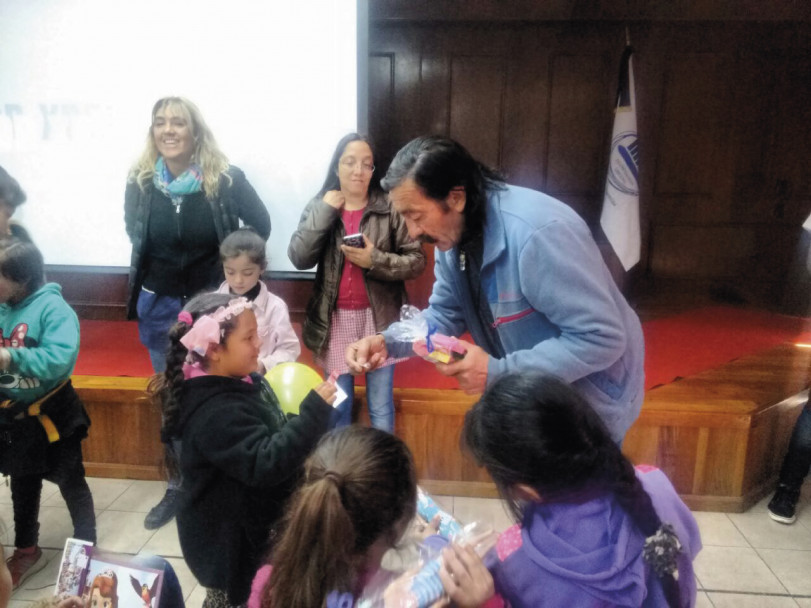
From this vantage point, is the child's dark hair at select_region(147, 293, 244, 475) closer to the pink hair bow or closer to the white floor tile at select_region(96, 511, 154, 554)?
the pink hair bow

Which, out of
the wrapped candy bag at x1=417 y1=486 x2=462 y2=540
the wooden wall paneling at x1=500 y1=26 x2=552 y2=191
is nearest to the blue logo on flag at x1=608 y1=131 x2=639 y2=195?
the wooden wall paneling at x1=500 y1=26 x2=552 y2=191

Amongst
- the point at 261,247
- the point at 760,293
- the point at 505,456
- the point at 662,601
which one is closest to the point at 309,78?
the point at 261,247

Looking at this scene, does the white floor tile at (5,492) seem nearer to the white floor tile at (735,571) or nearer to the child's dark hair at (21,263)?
the child's dark hair at (21,263)

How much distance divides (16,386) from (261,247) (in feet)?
2.85

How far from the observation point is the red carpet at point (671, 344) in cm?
298

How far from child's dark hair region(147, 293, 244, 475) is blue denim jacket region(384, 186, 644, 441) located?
588 mm

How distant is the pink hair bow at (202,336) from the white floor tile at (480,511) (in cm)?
150

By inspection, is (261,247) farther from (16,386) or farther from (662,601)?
(662,601)

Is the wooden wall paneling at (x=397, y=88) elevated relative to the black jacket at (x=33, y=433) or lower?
elevated

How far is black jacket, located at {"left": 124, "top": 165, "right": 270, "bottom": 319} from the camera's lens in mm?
2258

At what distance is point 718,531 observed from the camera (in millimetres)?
2439

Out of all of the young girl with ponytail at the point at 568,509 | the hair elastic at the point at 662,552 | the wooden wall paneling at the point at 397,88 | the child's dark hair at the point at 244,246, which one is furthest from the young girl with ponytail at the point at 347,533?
the wooden wall paneling at the point at 397,88

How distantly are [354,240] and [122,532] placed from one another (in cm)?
145

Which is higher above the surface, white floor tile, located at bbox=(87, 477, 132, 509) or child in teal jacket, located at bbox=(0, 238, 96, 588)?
child in teal jacket, located at bbox=(0, 238, 96, 588)
